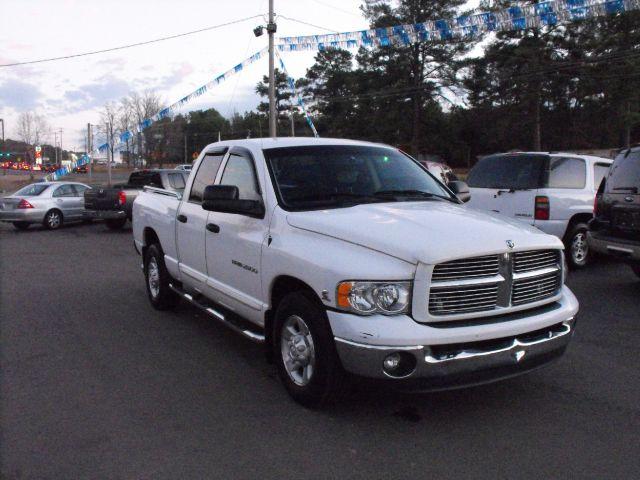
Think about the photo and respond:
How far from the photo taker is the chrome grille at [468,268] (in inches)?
140

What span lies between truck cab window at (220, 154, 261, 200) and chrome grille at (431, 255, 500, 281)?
1723 millimetres

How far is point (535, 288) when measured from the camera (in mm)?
3986

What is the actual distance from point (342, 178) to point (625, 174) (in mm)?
4390

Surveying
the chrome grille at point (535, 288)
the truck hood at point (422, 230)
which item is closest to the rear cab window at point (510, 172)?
the truck hood at point (422, 230)

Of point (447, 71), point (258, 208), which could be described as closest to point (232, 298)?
point (258, 208)

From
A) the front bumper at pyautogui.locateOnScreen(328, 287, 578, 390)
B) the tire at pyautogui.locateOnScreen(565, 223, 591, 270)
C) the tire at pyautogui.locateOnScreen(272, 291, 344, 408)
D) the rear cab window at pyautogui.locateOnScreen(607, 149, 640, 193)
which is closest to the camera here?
the front bumper at pyautogui.locateOnScreen(328, 287, 578, 390)

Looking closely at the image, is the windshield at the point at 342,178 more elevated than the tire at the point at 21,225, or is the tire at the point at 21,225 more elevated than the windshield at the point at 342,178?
the windshield at the point at 342,178

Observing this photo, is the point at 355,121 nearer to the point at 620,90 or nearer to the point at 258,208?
the point at 620,90

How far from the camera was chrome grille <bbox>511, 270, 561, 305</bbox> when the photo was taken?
385cm

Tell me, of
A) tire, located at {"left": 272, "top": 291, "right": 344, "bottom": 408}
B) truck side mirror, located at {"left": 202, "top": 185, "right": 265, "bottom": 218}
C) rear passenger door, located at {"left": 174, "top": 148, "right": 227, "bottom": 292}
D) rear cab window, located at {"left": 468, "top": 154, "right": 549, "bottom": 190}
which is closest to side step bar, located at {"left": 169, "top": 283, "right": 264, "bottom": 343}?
rear passenger door, located at {"left": 174, "top": 148, "right": 227, "bottom": 292}

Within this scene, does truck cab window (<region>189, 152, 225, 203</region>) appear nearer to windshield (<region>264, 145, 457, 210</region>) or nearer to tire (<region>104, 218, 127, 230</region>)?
windshield (<region>264, 145, 457, 210</region>)

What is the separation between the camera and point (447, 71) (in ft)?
145

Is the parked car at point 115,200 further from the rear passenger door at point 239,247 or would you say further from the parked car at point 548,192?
the rear passenger door at point 239,247

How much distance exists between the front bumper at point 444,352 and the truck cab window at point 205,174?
256 cm
